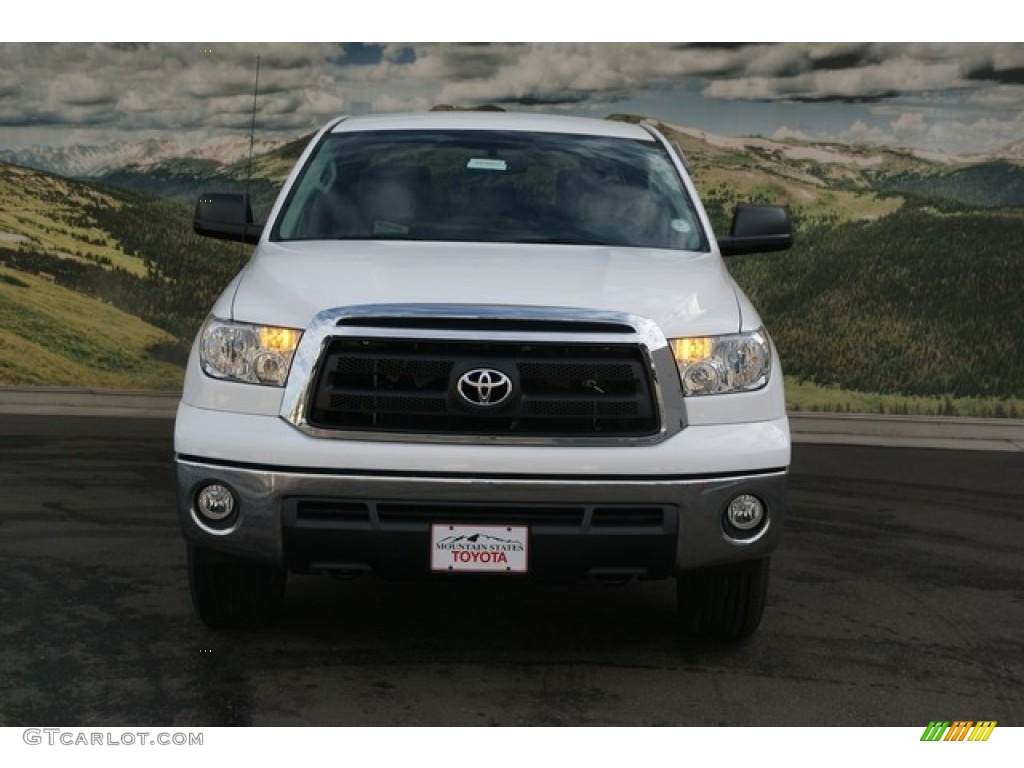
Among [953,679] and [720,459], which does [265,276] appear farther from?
[953,679]

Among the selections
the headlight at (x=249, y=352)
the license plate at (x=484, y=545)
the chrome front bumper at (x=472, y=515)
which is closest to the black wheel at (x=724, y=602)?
the chrome front bumper at (x=472, y=515)

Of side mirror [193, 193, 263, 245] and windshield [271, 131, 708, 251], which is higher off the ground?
windshield [271, 131, 708, 251]

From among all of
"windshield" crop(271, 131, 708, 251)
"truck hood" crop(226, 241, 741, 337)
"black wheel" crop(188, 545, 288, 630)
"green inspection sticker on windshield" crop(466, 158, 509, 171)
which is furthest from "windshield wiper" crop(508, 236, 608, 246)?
"black wheel" crop(188, 545, 288, 630)

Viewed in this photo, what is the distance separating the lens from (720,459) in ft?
18.1

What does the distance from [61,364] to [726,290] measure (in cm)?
1045

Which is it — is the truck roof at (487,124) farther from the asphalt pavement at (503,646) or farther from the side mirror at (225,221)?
the asphalt pavement at (503,646)

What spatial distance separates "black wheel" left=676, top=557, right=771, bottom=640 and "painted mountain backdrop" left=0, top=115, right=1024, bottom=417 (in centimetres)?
908

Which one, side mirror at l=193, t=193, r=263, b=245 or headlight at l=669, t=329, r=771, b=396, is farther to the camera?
side mirror at l=193, t=193, r=263, b=245

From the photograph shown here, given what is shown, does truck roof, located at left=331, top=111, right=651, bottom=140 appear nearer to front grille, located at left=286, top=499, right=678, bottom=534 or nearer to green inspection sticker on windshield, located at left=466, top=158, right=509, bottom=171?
green inspection sticker on windshield, located at left=466, top=158, right=509, bottom=171

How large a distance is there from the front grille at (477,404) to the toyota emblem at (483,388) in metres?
0.01

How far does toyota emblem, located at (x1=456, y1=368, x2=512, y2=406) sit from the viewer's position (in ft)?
17.9

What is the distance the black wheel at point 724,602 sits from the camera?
605 centimetres

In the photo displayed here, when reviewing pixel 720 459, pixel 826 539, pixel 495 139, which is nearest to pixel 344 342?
pixel 720 459
